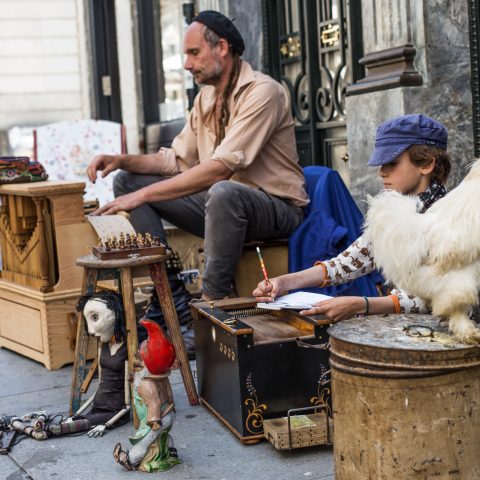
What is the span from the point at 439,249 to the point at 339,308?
0.85 metres

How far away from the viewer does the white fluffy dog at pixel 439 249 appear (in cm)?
235

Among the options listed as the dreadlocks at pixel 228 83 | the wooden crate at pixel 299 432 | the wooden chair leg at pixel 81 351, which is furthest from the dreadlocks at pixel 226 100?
the wooden crate at pixel 299 432

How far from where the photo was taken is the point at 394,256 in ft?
8.18

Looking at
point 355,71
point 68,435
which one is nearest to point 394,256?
point 68,435

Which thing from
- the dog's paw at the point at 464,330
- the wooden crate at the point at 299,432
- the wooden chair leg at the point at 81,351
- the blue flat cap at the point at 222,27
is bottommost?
the wooden crate at the point at 299,432

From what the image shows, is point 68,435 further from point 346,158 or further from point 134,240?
point 346,158

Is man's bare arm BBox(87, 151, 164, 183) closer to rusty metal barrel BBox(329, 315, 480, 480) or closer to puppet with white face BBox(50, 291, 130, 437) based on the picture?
puppet with white face BBox(50, 291, 130, 437)

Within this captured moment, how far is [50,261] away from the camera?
4.75 m

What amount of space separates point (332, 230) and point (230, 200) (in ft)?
1.85

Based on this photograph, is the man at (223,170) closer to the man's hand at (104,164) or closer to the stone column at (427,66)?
the man's hand at (104,164)

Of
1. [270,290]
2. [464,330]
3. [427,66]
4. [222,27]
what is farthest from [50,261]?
[464,330]

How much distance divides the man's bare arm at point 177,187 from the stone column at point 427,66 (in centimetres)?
112

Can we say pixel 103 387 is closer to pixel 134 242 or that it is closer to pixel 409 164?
pixel 134 242

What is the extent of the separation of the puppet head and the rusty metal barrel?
4.52 ft
